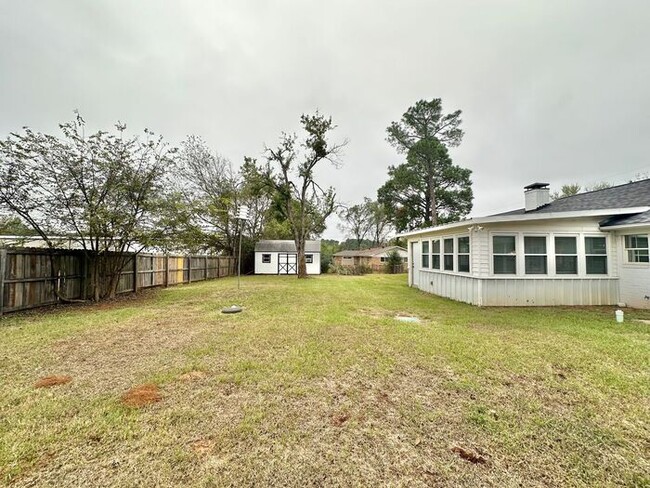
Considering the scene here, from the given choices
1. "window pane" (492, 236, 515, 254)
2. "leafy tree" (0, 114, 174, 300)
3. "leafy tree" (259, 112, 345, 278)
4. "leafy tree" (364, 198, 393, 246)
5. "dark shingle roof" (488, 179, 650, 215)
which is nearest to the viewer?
"leafy tree" (0, 114, 174, 300)

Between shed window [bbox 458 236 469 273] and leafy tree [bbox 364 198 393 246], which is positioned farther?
leafy tree [bbox 364 198 393 246]

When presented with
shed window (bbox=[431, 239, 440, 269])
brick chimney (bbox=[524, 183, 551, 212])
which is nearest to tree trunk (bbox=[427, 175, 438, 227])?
shed window (bbox=[431, 239, 440, 269])

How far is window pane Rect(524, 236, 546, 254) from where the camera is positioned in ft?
27.4

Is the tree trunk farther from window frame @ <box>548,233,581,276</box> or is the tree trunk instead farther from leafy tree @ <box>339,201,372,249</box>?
leafy tree @ <box>339,201,372,249</box>

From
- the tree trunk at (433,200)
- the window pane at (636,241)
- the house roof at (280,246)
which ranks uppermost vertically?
the tree trunk at (433,200)

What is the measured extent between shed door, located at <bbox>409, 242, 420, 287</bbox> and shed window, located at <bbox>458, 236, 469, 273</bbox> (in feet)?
13.4

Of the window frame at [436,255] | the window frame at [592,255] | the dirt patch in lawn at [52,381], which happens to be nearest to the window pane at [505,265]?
the window frame at [592,255]

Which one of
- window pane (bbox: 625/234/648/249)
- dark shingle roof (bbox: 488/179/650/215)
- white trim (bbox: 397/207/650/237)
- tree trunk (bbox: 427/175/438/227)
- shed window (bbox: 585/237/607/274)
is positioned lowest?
shed window (bbox: 585/237/607/274)

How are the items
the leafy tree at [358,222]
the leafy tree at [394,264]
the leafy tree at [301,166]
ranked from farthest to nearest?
the leafy tree at [358,222], the leafy tree at [394,264], the leafy tree at [301,166]

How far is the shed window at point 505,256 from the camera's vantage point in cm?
834

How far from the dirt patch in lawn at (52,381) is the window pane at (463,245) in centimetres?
966

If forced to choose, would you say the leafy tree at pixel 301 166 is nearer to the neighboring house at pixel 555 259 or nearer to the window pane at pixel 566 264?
the neighboring house at pixel 555 259

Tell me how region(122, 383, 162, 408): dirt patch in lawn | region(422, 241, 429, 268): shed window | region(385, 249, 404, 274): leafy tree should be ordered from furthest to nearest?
region(385, 249, 404, 274): leafy tree < region(422, 241, 429, 268): shed window < region(122, 383, 162, 408): dirt patch in lawn

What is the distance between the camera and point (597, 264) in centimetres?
851
